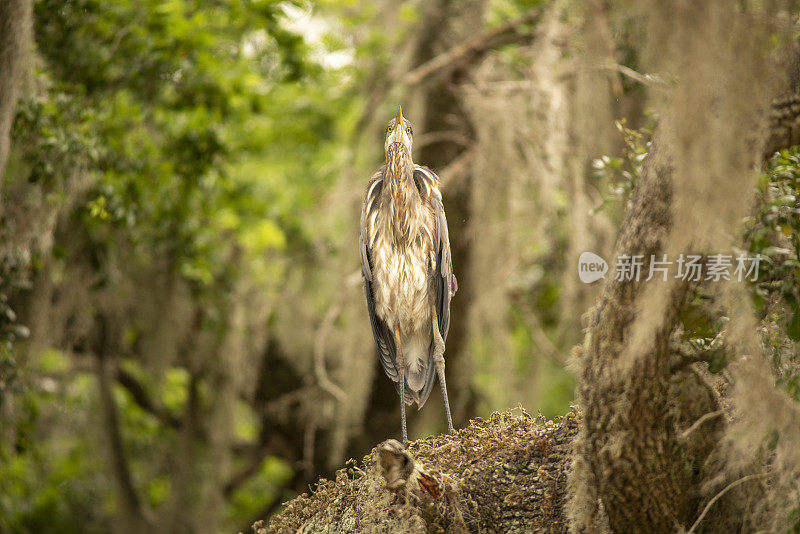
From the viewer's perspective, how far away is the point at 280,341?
6.57 metres

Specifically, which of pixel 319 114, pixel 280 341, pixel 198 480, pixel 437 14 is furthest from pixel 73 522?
pixel 437 14

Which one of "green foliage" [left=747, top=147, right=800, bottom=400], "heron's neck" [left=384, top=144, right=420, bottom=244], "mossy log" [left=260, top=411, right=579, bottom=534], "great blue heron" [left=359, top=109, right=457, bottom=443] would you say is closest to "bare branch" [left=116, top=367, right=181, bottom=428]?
"great blue heron" [left=359, top=109, right=457, bottom=443]

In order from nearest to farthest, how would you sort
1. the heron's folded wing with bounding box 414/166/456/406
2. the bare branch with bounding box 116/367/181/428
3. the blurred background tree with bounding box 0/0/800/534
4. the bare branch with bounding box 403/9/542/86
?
1. the heron's folded wing with bounding box 414/166/456/406
2. the blurred background tree with bounding box 0/0/800/534
3. the bare branch with bounding box 403/9/542/86
4. the bare branch with bounding box 116/367/181/428

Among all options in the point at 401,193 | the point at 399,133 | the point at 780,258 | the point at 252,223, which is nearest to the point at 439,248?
Answer: the point at 401,193

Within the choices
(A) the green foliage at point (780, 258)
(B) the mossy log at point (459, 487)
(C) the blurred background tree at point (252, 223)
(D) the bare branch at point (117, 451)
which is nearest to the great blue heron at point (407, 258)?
(B) the mossy log at point (459, 487)

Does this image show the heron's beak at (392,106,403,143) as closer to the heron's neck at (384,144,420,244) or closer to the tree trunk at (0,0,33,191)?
the heron's neck at (384,144,420,244)

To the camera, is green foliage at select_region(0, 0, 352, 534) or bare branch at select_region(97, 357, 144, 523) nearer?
green foliage at select_region(0, 0, 352, 534)

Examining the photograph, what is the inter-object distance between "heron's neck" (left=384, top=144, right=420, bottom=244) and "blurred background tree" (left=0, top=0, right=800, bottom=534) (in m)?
0.82

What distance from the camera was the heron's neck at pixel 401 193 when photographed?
116 inches

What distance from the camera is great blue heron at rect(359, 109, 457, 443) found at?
2980 millimetres

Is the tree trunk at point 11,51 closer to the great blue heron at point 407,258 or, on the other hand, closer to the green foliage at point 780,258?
the great blue heron at point 407,258

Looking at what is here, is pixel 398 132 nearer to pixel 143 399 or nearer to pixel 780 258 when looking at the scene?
pixel 780 258

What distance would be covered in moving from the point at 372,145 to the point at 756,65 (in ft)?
13.2

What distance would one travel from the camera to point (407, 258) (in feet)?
10.1
